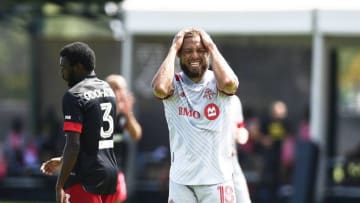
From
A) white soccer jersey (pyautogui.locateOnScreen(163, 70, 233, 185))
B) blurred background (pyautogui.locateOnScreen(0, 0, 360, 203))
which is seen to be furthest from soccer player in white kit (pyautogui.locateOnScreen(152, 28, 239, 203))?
blurred background (pyautogui.locateOnScreen(0, 0, 360, 203))

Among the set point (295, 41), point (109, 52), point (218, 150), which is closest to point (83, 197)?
point (218, 150)

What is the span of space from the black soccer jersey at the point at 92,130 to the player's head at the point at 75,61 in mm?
73

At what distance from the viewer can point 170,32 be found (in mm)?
16453

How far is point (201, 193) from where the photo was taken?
7.68m

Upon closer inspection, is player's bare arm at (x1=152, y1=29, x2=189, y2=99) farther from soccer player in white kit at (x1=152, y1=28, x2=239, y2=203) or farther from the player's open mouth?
the player's open mouth

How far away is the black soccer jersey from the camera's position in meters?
7.71

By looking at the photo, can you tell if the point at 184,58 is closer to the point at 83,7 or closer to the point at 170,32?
the point at 170,32

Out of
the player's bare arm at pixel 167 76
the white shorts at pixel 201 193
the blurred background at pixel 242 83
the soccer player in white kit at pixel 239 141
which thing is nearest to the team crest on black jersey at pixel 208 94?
the player's bare arm at pixel 167 76

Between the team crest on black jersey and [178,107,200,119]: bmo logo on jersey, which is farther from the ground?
the team crest on black jersey

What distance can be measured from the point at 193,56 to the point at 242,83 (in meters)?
12.5

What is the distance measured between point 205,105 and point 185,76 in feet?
0.85

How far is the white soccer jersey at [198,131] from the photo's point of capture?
7.66 metres

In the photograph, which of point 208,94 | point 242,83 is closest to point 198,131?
point 208,94

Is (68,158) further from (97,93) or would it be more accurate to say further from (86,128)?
(97,93)
